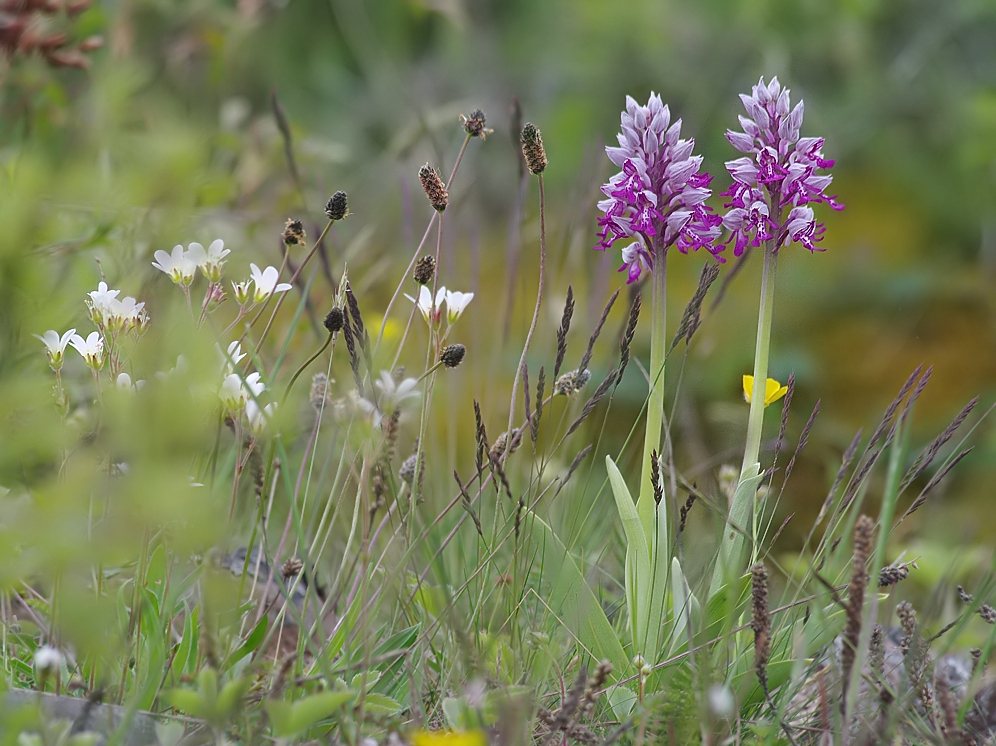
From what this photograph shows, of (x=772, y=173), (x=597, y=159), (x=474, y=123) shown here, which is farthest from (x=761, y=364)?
(x=597, y=159)

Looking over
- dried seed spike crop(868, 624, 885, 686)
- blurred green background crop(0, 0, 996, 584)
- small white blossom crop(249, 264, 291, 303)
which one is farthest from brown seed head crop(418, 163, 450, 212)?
dried seed spike crop(868, 624, 885, 686)

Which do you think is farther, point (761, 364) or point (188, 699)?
point (761, 364)

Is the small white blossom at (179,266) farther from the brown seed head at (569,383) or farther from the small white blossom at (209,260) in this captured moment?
the brown seed head at (569,383)

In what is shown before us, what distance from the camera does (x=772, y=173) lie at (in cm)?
96

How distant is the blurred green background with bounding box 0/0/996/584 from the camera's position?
176 centimetres

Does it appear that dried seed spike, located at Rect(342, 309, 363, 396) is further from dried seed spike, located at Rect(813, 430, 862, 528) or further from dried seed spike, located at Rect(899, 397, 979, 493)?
dried seed spike, located at Rect(899, 397, 979, 493)

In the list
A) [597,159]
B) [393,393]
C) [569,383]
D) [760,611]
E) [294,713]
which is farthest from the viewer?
[597,159]

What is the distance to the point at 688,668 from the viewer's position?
0.94 m

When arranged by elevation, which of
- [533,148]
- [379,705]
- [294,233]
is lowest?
A: [379,705]

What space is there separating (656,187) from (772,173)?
0.12 m

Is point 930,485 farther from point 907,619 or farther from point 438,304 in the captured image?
point 438,304

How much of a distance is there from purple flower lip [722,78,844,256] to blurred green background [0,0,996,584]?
42 centimetres

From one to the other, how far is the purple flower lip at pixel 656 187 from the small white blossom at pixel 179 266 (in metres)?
0.45

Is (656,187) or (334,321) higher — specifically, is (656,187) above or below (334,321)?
above
